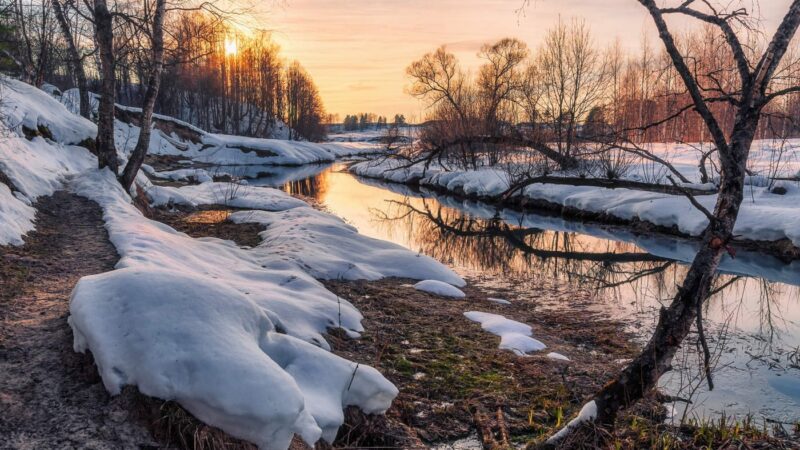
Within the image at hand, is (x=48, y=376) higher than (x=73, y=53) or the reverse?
the reverse

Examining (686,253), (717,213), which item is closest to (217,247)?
(717,213)

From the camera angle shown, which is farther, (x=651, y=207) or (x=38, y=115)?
(x=651, y=207)

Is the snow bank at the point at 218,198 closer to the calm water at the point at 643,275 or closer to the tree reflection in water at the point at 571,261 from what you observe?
the calm water at the point at 643,275

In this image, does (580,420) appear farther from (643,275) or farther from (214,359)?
(643,275)

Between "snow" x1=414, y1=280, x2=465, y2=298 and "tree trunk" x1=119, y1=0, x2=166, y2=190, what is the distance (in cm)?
574

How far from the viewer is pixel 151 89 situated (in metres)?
9.59

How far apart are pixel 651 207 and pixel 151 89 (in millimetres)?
12666

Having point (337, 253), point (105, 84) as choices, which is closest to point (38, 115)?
point (105, 84)

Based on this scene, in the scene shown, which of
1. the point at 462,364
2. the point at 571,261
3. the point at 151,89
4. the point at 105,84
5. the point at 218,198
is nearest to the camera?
the point at 462,364

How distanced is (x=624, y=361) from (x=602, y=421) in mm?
2571

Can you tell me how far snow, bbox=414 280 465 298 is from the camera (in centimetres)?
789

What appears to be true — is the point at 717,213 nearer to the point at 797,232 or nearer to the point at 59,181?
the point at 797,232

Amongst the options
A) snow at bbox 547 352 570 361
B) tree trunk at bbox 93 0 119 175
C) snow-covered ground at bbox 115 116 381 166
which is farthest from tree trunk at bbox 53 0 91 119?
snow at bbox 547 352 570 361

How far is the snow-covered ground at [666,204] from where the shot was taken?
37.7 feet
